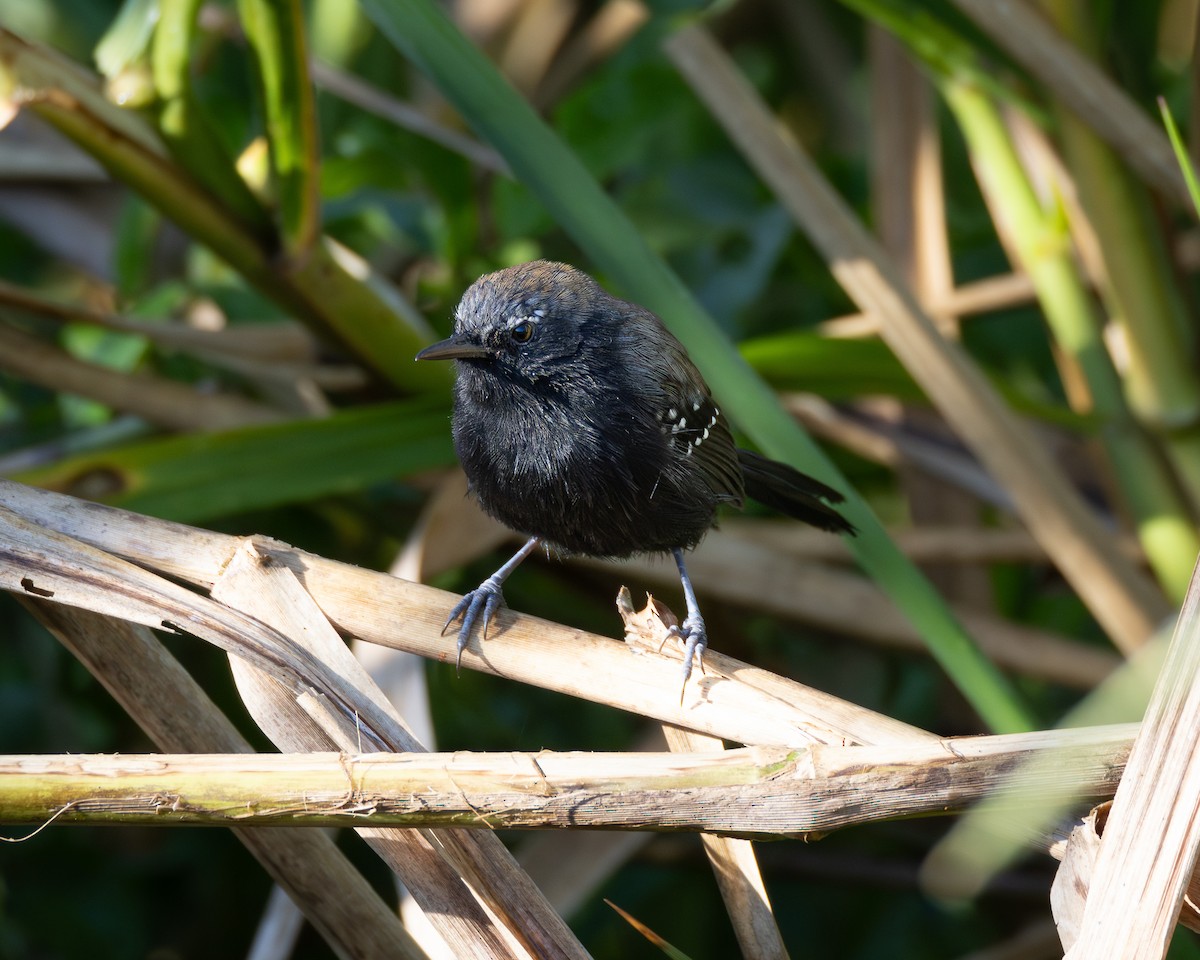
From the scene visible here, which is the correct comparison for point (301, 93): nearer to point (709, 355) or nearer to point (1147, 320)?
point (709, 355)

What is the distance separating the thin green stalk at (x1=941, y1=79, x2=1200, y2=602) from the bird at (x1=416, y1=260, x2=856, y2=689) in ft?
3.45

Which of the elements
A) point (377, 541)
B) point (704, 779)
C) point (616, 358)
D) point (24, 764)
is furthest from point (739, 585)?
point (24, 764)

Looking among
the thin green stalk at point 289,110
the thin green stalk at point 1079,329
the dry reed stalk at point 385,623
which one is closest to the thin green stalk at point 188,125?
the thin green stalk at point 289,110

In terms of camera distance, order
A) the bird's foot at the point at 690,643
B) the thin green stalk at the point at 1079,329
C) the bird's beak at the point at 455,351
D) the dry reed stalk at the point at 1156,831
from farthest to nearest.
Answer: the thin green stalk at the point at 1079,329 < the bird's beak at the point at 455,351 < the bird's foot at the point at 690,643 < the dry reed stalk at the point at 1156,831

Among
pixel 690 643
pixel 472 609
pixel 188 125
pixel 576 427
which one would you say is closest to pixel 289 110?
pixel 188 125

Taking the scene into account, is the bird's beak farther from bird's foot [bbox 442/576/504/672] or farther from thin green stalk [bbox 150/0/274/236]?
thin green stalk [bbox 150/0/274/236]

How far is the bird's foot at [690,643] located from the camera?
1848 millimetres

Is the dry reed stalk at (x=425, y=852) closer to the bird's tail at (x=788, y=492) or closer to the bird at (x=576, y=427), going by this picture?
the bird at (x=576, y=427)

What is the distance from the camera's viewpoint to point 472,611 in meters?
2.15

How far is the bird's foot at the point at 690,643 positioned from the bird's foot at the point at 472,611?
0.33 m

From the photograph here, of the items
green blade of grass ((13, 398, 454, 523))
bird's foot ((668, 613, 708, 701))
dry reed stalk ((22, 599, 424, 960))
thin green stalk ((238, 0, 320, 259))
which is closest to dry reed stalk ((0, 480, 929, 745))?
bird's foot ((668, 613, 708, 701))

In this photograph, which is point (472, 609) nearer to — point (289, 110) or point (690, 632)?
point (690, 632)

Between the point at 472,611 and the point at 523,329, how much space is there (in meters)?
0.80

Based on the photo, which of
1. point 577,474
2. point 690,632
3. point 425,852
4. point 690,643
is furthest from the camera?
point 577,474
